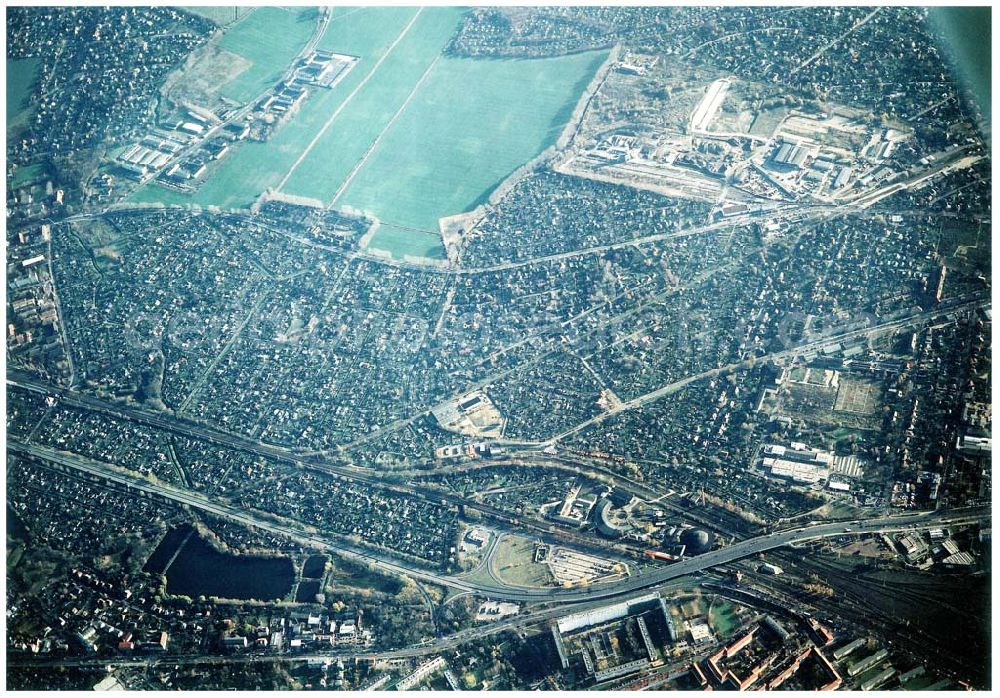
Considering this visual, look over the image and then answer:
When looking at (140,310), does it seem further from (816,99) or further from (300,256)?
(816,99)

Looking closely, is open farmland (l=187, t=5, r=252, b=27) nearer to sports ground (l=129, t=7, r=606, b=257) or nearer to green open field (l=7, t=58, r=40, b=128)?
sports ground (l=129, t=7, r=606, b=257)

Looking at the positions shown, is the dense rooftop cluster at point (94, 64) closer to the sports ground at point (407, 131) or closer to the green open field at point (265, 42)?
the green open field at point (265, 42)

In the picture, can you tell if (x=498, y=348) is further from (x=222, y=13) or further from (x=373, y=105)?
(x=222, y=13)

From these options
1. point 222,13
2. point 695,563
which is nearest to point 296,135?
point 222,13

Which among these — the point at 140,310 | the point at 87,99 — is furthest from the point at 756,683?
the point at 87,99

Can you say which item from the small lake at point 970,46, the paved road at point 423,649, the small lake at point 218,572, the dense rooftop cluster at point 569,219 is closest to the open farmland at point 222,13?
the dense rooftop cluster at point 569,219
